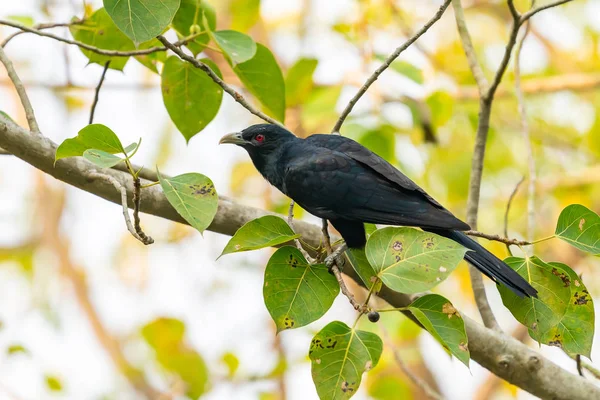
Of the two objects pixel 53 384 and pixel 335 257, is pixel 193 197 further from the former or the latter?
pixel 53 384

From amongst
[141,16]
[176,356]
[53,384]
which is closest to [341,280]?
[141,16]

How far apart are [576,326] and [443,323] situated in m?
0.56

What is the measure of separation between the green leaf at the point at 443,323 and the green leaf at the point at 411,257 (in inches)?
6.3

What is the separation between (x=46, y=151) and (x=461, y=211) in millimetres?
5617

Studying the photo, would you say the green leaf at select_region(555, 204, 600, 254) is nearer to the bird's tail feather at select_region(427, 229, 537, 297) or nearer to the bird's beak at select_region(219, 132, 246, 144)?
the bird's tail feather at select_region(427, 229, 537, 297)

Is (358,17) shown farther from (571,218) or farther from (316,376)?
(316,376)

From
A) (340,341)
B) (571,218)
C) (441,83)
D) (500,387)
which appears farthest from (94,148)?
(500,387)

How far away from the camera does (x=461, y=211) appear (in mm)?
7418

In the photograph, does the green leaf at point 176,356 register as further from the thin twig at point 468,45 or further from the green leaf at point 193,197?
the green leaf at point 193,197

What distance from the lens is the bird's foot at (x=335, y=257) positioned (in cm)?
239

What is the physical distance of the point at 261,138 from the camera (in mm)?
3613

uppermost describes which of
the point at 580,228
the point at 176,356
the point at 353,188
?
the point at 580,228

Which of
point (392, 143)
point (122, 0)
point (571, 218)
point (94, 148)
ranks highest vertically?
point (122, 0)

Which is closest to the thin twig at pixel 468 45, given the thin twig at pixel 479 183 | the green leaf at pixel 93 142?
the thin twig at pixel 479 183
